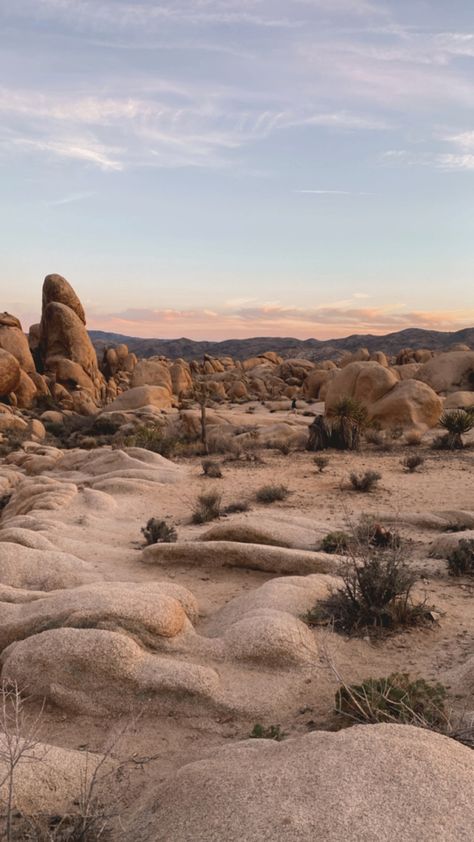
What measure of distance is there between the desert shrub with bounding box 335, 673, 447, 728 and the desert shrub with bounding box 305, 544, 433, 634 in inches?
59.3

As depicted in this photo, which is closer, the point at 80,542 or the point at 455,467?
the point at 80,542

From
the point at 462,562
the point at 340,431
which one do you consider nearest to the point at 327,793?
the point at 462,562

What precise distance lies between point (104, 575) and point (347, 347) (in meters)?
117

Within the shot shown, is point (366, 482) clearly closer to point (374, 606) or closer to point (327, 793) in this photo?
point (374, 606)

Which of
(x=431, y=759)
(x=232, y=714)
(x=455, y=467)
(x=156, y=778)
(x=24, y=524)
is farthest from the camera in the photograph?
(x=455, y=467)

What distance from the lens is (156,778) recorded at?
3.89 metres

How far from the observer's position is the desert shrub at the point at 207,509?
10.7 metres

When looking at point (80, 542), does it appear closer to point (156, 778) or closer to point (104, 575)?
point (104, 575)

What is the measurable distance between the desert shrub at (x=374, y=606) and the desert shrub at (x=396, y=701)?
4.94ft

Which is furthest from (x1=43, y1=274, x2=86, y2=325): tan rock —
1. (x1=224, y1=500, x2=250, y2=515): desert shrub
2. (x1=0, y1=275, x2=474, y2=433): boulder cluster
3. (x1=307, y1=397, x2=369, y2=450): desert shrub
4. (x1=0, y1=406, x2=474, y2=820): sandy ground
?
(x1=224, y1=500, x2=250, y2=515): desert shrub

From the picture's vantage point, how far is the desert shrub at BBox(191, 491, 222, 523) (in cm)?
1070

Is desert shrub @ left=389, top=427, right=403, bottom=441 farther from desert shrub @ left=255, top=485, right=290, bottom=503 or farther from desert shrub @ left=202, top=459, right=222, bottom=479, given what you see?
desert shrub @ left=255, top=485, right=290, bottom=503

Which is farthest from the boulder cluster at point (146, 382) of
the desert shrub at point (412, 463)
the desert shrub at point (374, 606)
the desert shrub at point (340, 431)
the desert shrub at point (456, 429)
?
the desert shrub at point (374, 606)

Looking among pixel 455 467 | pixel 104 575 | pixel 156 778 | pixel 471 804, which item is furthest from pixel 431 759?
pixel 455 467
